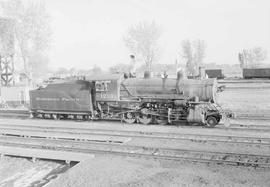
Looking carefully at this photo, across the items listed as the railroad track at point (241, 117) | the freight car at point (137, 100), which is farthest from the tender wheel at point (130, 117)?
the railroad track at point (241, 117)

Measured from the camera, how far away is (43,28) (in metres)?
35.9

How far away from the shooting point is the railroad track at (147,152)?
1021 cm

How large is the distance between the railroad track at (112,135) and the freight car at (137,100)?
2.00 metres

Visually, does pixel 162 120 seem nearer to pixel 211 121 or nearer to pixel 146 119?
pixel 146 119

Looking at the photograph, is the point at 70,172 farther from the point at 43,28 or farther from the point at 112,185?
the point at 43,28

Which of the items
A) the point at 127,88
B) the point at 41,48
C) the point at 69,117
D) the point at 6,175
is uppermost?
the point at 41,48

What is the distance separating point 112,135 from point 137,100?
2.98 m

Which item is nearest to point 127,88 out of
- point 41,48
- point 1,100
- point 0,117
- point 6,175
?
point 6,175

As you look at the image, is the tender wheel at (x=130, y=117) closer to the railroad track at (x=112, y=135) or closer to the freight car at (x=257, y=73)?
the railroad track at (x=112, y=135)

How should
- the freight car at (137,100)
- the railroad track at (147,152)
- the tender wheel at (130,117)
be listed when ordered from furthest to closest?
the tender wheel at (130,117), the freight car at (137,100), the railroad track at (147,152)

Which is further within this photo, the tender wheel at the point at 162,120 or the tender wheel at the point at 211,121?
the tender wheel at the point at 162,120

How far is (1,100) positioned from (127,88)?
17906 mm

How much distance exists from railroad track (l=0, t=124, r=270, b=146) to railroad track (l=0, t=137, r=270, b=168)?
88cm

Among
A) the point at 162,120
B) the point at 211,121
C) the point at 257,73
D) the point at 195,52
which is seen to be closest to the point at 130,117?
the point at 162,120
